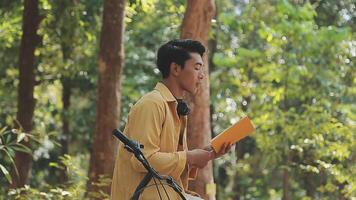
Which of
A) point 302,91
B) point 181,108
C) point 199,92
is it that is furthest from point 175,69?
point 302,91

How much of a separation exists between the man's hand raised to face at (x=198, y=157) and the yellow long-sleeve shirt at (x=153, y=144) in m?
0.04

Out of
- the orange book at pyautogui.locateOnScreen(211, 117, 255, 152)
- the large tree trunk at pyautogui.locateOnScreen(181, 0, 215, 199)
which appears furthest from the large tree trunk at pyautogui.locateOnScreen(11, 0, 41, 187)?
the orange book at pyautogui.locateOnScreen(211, 117, 255, 152)

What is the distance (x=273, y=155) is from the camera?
1223 centimetres

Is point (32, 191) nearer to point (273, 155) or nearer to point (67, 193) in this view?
point (67, 193)

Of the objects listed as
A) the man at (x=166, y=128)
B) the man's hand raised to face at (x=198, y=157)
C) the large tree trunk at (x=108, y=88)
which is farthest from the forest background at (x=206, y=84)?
the man's hand raised to face at (x=198, y=157)

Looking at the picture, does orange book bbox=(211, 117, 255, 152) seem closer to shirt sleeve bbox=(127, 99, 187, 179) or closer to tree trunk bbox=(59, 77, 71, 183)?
shirt sleeve bbox=(127, 99, 187, 179)

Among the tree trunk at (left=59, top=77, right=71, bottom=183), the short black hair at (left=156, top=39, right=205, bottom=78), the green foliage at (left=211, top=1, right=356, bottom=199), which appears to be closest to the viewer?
the short black hair at (left=156, top=39, right=205, bottom=78)

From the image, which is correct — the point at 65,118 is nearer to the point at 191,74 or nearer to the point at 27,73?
the point at 27,73

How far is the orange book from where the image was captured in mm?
3258

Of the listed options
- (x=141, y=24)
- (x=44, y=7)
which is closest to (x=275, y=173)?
(x=141, y=24)

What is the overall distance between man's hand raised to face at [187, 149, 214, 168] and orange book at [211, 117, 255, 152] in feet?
0.14

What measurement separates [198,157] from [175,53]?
1.63 ft

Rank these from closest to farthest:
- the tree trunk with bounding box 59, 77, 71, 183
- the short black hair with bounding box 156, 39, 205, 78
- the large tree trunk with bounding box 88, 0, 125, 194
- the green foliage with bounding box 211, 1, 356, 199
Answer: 1. the short black hair with bounding box 156, 39, 205, 78
2. the large tree trunk with bounding box 88, 0, 125, 194
3. the green foliage with bounding box 211, 1, 356, 199
4. the tree trunk with bounding box 59, 77, 71, 183

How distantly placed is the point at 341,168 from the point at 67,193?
507 centimetres
